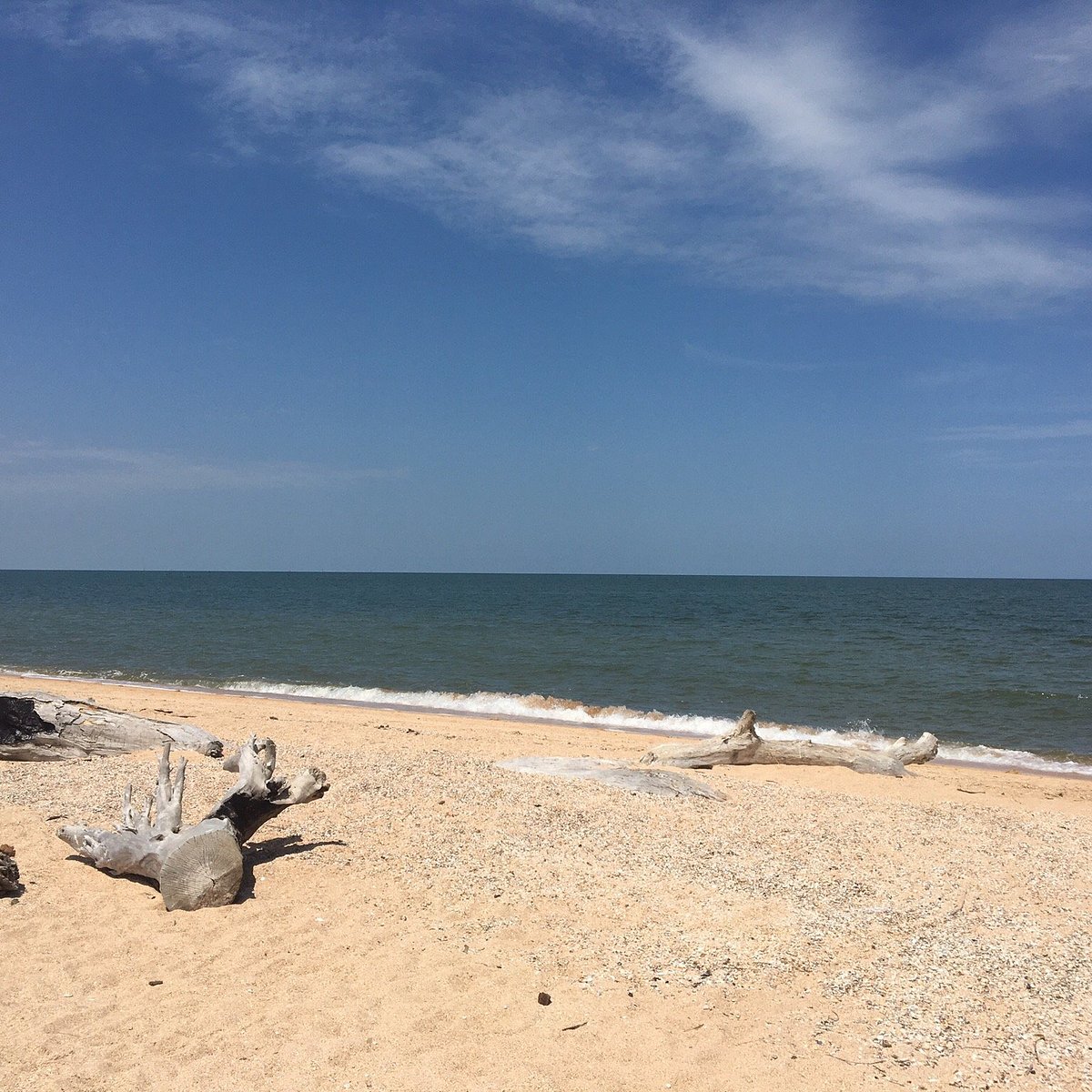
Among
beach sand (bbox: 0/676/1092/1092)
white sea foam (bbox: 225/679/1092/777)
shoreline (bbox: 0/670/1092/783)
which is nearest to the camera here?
beach sand (bbox: 0/676/1092/1092)

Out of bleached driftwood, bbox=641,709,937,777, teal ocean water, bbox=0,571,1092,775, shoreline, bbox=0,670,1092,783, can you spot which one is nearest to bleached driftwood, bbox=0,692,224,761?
bleached driftwood, bbox=641,709,937,777

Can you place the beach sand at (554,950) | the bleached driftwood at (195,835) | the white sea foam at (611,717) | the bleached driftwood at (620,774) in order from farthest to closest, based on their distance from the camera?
1. the white sea foam at (611,717)
2. the bleached driftwood at (620,774)
3. the bleached driftwood at (195,835)
4. the beach sand at (554,950)

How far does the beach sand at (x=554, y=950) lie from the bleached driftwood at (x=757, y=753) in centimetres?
355

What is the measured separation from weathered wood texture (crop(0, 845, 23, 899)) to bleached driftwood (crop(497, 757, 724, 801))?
6.11 m

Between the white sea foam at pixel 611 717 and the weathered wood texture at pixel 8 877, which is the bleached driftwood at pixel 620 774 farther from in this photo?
the weathered wood texture at pixel 8 877

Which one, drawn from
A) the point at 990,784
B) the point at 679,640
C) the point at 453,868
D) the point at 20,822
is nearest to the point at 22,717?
the point at 20,822

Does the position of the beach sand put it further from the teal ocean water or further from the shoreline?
the teal ocean water

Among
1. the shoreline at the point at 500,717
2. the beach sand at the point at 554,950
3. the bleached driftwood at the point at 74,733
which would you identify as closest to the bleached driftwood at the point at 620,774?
the beach sand at the point at 554,950

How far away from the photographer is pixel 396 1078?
4680mm

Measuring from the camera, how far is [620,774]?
11219 mm

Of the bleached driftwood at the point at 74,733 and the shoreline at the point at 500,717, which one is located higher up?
the bleached driftwood at the point at 74,733

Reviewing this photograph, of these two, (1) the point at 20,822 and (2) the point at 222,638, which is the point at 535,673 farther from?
(1) the point at 20,822

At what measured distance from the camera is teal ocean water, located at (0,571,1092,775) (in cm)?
2211

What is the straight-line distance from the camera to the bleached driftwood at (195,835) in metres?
6.76
